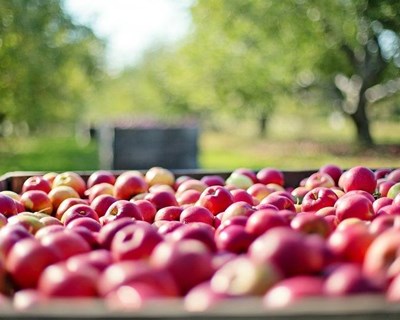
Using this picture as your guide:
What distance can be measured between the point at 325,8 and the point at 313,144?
22.7 ft

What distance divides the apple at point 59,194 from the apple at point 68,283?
192 cm

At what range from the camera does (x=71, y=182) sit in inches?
156

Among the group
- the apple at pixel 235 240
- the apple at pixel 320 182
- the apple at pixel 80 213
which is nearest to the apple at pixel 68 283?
Answer: the apple at pixel 235 240

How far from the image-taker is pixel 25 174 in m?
4.19

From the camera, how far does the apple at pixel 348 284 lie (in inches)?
60.1

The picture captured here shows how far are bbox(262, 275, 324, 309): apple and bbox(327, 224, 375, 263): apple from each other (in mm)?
314

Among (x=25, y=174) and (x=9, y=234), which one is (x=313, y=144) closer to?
(x=25, y=174)

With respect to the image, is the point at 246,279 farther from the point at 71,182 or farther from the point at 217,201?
the point at 71,182

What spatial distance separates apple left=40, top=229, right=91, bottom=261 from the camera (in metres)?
2.00

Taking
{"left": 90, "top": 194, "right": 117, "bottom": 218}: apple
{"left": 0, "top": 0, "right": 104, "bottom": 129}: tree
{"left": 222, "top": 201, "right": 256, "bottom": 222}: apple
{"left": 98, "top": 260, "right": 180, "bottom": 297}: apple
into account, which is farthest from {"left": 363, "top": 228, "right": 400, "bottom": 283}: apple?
{"left": 0, "top": 0, "right": 104, "bottom": 129}: tree

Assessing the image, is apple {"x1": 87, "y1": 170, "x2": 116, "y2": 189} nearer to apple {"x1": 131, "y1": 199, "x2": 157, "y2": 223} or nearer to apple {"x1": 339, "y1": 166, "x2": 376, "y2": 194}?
apple {"x1": 131, "y1": 199, "x2": 157, "y2": 223}

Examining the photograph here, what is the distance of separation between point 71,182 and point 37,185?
0.21 metres

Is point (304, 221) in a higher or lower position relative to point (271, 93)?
lower

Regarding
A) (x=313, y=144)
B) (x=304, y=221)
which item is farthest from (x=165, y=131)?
(x=313, y=144)
